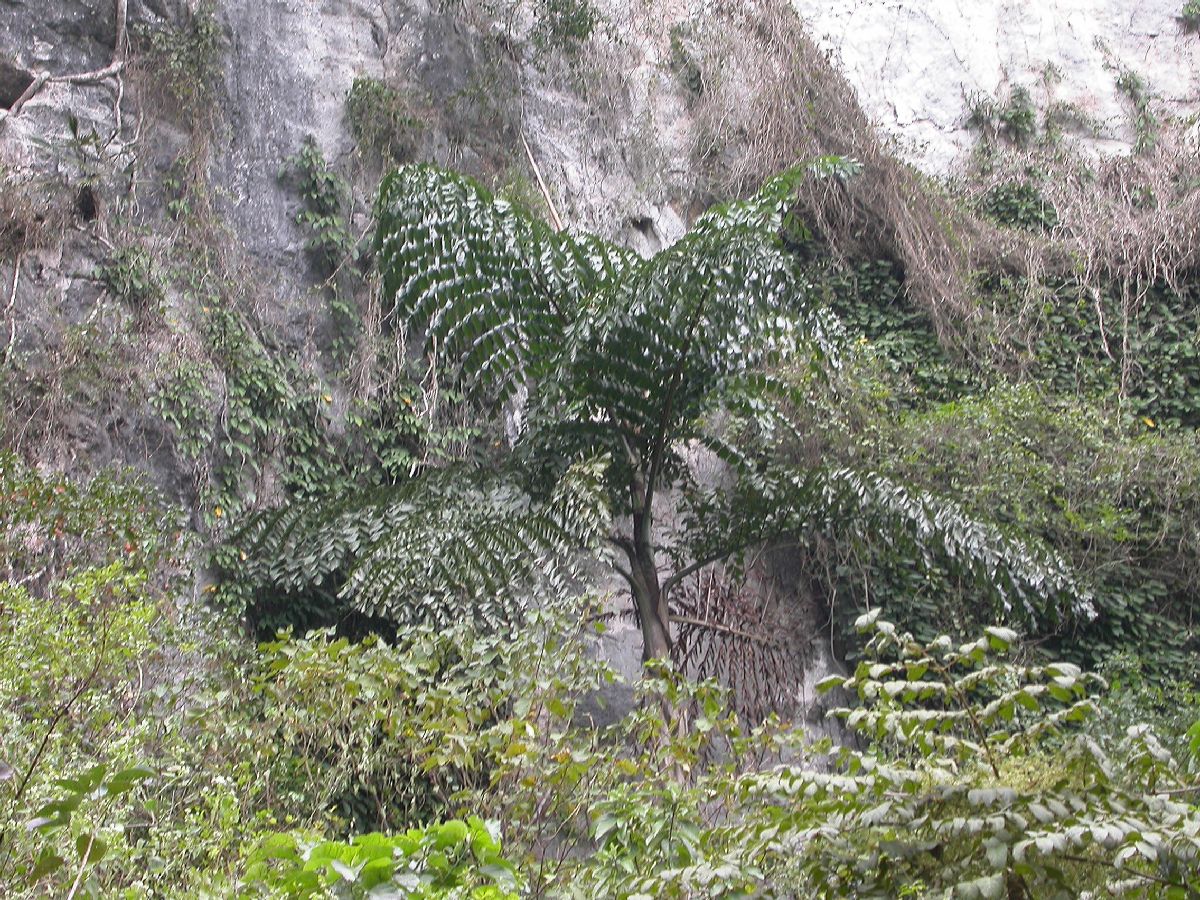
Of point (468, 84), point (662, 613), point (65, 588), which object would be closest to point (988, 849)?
point (65, 588)

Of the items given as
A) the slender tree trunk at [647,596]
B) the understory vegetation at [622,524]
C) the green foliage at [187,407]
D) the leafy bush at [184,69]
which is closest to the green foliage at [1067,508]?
the understory vegetation at [622,524]

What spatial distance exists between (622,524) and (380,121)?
3.49m

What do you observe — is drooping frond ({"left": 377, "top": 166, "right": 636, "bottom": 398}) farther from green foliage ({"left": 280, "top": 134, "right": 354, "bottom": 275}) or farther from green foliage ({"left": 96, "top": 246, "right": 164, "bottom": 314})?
green foliage ({"left": 280, "top": 134, "right": 354, "bottom": 275})

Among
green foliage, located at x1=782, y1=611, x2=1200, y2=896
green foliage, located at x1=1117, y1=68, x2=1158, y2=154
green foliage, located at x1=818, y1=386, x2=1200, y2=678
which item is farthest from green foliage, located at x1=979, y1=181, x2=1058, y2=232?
green foliage, located at x1=782, y1=611, x2=1200, y2=896

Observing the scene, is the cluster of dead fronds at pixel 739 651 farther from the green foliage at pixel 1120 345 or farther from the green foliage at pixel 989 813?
the green foliage at pixel 989 813

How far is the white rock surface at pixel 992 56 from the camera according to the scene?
410 inches

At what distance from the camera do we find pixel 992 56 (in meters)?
10.9

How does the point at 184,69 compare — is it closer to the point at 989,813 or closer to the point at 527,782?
the point at 527,782

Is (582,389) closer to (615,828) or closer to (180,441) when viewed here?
(615,828)

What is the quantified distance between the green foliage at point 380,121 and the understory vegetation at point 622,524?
29 mm

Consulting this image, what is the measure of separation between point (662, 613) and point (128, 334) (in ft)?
11.6

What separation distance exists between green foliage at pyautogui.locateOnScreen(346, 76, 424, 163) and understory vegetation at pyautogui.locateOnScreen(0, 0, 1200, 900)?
3 centimetres

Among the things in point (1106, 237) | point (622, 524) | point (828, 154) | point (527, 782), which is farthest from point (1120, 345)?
point (527, 782)

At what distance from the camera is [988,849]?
1.64 m
